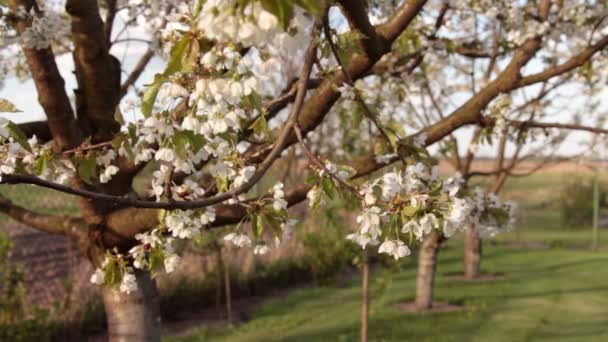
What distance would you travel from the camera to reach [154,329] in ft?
13.4

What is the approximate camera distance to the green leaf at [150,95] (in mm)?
1769

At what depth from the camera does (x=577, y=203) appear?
2331 centimetres

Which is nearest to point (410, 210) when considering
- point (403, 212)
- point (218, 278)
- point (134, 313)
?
point (403, 212)

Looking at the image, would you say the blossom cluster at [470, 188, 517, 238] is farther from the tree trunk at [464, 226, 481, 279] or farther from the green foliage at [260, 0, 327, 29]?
the tree trunk at [464, 226, 481, 279]

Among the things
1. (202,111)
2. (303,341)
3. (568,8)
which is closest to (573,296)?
(303,341)

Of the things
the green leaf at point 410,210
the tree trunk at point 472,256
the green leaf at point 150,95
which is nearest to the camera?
the green leaf at point 150,95

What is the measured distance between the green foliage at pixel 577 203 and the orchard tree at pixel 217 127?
18.7 meters

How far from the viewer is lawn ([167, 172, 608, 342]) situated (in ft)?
26.5

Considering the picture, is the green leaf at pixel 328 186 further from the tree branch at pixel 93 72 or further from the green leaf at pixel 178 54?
the tree branch at pixel 93 72

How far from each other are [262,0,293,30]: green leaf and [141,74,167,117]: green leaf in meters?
0.62

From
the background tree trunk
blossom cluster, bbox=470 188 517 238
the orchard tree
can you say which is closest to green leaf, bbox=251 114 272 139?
the orchard tree

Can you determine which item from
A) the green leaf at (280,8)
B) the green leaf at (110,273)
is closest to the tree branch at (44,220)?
the green leaf at (110,273)

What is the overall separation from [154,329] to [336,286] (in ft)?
26.7

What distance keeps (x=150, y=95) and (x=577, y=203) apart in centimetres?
2404
